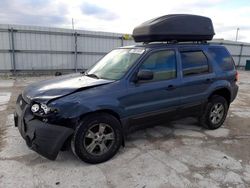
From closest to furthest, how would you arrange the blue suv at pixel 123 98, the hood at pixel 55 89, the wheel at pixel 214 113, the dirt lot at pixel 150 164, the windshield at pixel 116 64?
the dirt lot at pixel 150 164 → the blue suv at pixel 123 98 → the hood at pixel 55 89 → the windshield at pixel 116 64 → the wheel at pixel 214 113

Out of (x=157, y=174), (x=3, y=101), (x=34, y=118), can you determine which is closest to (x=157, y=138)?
(x=157, y=174)

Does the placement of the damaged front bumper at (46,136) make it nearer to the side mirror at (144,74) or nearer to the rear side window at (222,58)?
the side mirror at (144,74)

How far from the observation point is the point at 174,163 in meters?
3.48

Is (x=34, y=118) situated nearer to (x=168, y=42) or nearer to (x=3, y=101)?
(x=168, y=42)

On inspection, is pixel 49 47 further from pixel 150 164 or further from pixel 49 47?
pixel 150 164

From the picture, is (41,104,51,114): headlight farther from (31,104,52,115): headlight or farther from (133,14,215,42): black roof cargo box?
(133,14,215,42): black roof cargo box

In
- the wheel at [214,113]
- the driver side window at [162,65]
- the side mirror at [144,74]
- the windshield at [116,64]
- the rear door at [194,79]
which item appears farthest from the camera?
the wheel at [214,113]

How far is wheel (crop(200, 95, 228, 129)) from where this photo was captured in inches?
189

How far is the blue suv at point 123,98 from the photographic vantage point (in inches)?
123

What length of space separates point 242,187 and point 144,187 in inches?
48.7

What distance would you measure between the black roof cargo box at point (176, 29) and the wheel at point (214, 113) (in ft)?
4.37

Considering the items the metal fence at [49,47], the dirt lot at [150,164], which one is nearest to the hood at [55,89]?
the dirt lot at [150,164]

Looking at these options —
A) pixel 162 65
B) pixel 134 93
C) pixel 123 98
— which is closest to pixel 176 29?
pixel 162 65

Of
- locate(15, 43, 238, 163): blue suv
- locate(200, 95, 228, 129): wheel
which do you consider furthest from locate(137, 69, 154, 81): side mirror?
locate(200, 95, 228, 129): wheel
